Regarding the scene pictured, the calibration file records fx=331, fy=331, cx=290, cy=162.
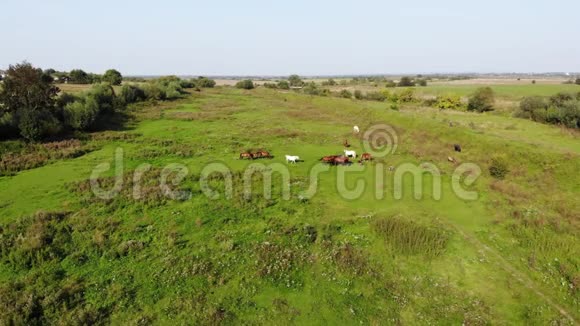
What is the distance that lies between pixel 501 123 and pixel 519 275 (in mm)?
33005

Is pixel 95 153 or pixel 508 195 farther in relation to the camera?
pixel 95 153

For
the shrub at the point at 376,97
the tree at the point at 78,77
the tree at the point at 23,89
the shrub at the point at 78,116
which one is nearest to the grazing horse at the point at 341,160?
the shrub at the point at 78,116

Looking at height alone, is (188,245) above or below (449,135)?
below

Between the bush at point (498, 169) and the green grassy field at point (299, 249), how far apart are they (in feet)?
3.64

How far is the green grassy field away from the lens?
11750 millimetres

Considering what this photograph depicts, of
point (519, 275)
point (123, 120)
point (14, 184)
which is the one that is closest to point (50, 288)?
point (14, 184)

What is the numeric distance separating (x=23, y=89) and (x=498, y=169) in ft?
147

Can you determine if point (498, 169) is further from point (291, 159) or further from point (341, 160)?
point (291, 159)

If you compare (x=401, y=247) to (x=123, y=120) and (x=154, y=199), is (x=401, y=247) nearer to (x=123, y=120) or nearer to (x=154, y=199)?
(x=154, y=199)

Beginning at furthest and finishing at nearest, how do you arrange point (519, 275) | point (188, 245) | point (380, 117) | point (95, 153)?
1. point (380, 117)
2. point (95, 153)
3. point (188, 245)
4. point (519, 275)

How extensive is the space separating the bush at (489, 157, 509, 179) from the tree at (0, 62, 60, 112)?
41.9 metres

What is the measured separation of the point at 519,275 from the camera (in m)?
13.6

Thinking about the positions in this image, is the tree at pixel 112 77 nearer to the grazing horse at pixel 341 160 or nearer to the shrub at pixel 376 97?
the shrub at pixel 376 97

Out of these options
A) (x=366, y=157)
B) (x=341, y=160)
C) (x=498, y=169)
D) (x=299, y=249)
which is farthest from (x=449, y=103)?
(x=299, y=249)
